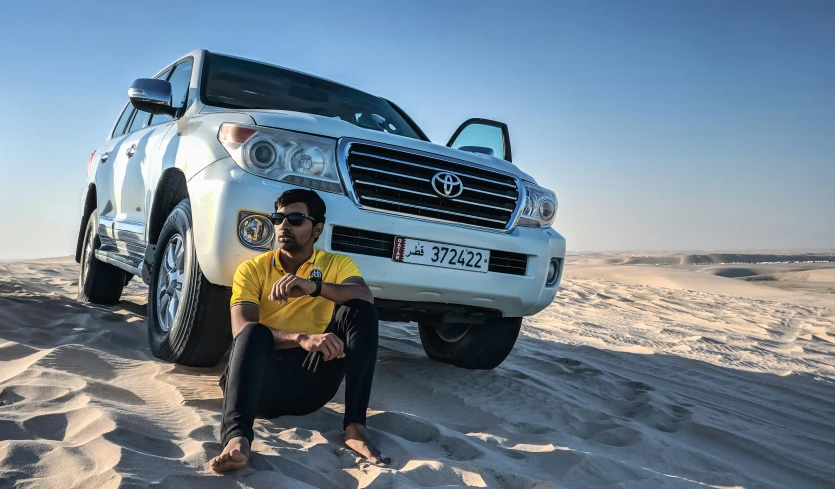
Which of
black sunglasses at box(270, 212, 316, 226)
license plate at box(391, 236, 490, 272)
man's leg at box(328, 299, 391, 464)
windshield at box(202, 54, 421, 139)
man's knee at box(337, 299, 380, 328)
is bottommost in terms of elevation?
man's leg at box(328, 299, 391, 464)

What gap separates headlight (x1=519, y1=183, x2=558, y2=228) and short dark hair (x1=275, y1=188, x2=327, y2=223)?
1.47 meters

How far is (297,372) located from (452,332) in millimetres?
2104

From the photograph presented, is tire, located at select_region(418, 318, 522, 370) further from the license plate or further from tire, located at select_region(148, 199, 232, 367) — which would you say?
tire, located at select_region(148, 199, 232, 367)

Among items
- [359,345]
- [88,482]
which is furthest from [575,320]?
[88,482]

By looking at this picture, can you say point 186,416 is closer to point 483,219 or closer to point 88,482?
point 88,482

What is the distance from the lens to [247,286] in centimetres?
257

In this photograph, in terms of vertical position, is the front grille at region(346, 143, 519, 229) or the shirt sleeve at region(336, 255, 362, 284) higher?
the front grille at region(346, 143, 519, 229)

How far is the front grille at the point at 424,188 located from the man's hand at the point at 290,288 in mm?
793

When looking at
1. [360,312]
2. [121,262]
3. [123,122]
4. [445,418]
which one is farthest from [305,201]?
[123,122]

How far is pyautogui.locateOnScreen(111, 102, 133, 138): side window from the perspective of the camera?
237 inches

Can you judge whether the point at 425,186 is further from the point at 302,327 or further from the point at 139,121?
the point at 139,121

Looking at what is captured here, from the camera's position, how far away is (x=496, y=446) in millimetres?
2836

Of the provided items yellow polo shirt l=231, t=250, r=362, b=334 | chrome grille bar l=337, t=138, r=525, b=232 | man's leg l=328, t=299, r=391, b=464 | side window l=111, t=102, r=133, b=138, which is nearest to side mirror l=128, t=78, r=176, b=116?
chrome grille bar l=337, t=138, r=525, b=232

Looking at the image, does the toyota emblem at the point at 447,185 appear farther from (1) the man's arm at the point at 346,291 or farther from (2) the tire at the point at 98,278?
(2) the tire at the point at 98,278
